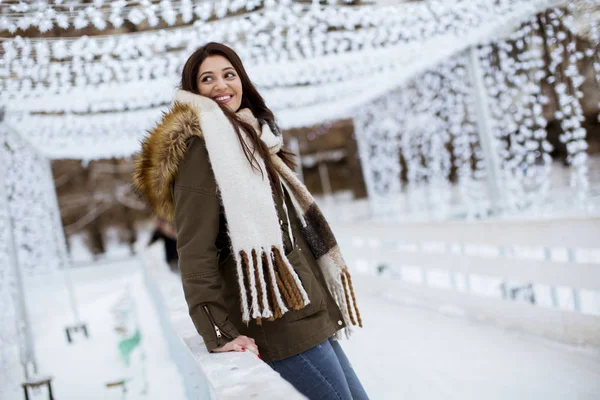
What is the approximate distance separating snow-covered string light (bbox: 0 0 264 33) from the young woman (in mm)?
2183

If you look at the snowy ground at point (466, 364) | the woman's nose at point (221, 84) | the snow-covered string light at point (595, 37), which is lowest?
the snowy ground at point (466, 364)

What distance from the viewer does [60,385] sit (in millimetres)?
3438

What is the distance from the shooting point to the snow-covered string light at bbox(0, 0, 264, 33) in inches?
121

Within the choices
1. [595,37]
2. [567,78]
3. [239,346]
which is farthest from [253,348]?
[567,78]

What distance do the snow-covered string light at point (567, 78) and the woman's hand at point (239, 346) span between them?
14.7 ft

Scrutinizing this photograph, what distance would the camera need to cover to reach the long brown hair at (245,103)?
135 centimetres

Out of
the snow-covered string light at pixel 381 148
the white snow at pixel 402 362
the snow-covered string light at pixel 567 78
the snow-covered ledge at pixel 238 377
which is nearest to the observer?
the snow-covered ledge at pixel 238 377

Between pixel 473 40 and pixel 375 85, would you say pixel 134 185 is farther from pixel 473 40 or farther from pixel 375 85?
pixel 375 85

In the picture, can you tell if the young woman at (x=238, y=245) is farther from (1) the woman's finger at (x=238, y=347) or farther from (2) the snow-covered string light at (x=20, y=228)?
(2) the snow-covered string light at (x=20, y=228)

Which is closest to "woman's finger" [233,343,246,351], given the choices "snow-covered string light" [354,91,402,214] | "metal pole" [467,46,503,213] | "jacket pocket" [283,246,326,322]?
"jacket pocket" [283,246,326,322]

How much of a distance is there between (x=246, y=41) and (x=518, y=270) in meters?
2.62

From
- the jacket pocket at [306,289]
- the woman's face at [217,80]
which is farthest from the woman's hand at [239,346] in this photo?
the woman's face at [217,80]

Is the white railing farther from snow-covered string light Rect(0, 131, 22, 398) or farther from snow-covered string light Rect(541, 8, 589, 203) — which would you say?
snow-covered string light Rect(0, 131, 22, 398)

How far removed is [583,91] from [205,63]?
470 centimetres
